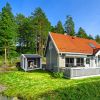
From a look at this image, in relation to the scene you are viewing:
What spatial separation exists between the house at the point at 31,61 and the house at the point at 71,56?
12.2ft

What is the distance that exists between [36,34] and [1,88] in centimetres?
4653

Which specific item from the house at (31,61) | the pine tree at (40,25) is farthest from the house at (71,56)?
the pine tree at (40,25)

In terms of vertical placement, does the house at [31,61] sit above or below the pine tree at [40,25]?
below

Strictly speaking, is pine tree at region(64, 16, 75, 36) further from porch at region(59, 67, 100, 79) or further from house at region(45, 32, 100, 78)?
porch at region(59, 67, 100, 79)

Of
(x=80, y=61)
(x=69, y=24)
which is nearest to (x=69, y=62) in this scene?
(x=80, y=61)

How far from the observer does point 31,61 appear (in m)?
38.2

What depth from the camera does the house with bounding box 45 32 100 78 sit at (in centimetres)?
2853

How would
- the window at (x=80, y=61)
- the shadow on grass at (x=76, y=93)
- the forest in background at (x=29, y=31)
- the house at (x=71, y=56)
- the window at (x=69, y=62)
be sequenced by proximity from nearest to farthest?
the shadow on grass at (x=76, y=93)
the house at (x=71, y=56)
the window at (x=69, y=62)
the window at (x=80, y=61)
the forest in background at (x=29, y=31)

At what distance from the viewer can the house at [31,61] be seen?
35.3 m

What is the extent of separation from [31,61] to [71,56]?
9.70 metres

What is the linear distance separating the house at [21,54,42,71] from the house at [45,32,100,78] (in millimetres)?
3732

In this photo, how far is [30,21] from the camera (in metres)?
67.6

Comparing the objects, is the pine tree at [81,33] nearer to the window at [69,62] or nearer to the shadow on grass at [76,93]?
the window at [69,62]

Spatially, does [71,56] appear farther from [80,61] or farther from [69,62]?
[80,61]
